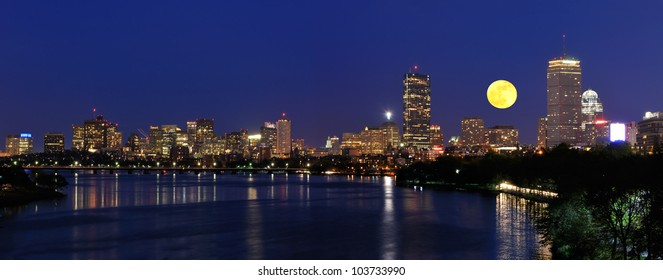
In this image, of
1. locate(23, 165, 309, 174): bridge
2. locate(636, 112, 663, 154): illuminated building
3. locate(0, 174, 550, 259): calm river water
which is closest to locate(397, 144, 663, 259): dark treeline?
locate(0, 174, 550, 259): calm river water

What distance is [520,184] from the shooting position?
58250mm

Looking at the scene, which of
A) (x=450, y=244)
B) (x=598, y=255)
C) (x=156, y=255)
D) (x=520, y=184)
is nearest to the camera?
(x=598, y=255)

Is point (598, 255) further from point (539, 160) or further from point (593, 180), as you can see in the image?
point (539, 160)

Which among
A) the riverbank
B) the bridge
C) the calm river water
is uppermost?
the bridge

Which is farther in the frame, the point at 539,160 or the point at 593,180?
the point at 539,160

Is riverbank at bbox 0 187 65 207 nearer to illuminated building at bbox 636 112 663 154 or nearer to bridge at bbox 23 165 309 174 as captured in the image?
bridge at bbox 23 165 309 174

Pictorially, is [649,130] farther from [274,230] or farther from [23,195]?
[274,230]

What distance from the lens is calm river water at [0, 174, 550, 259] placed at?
27.0m

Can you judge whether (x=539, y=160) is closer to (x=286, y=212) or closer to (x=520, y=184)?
(x=520, y=184)

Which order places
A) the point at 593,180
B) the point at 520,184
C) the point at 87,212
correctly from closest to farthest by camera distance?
the point at 593,180
the point at 87,212
the point at 520,184

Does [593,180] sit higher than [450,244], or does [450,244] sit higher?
[593,180]

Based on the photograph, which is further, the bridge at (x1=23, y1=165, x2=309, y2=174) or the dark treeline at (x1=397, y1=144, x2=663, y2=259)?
the bridge at (x1=23, y1=165, x2=309, y2=174)

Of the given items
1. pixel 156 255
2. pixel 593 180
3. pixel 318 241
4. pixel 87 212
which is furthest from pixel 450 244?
pixel 87 212
